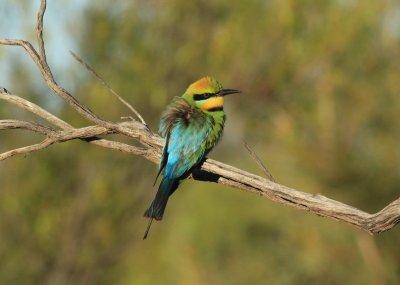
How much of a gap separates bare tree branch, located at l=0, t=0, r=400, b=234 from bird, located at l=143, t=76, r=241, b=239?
0.86 ft

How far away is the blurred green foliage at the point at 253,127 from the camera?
7.64m

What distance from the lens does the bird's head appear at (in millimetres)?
3896

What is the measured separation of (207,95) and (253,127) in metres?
4.46

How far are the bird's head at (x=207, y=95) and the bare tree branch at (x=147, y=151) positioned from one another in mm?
891

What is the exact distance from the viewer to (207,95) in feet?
13.0

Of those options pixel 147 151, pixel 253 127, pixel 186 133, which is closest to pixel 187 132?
pixel 186 133

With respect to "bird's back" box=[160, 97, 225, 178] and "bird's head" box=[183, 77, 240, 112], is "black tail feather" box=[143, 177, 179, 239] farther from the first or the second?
"bird's head" box=[183, 77, 240, 112]

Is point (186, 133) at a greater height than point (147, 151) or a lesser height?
greater

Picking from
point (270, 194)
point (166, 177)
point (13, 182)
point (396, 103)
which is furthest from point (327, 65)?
point (270, 194)

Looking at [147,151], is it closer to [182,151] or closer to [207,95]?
[182,151]

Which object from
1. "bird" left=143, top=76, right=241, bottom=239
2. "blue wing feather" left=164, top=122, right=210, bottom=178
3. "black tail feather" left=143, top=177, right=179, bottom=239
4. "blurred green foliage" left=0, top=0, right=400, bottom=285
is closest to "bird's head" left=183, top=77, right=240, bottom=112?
"bird" left=143, top=76, right=241, bottom=239

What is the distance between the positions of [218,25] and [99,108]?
4.52 feet

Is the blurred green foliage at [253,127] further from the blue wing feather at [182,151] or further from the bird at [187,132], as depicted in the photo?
the blue wing feather at [182,151]

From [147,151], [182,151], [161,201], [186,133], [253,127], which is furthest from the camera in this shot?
[253,127]
